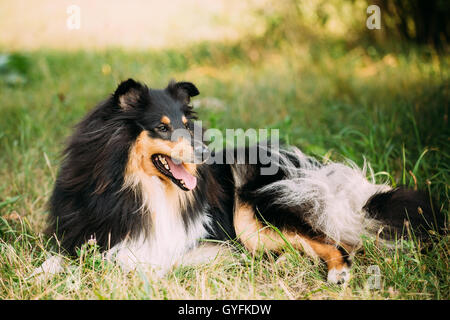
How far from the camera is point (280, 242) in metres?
3.16

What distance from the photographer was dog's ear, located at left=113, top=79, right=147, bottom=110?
2.70 metres

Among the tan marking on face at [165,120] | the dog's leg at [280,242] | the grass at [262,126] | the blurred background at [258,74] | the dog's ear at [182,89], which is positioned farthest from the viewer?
the blurred background at [258,74]

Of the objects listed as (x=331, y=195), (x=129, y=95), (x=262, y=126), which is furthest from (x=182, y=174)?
(x=262, y=126)

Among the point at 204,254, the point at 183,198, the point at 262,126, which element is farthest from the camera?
the point at 262,126

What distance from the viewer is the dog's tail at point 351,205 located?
3.03 m

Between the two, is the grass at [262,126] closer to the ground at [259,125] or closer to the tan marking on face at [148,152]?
the ground at [259,125]

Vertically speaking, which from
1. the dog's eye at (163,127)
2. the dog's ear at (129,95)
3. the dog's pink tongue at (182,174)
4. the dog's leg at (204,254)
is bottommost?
the dog's leg at (204,254)

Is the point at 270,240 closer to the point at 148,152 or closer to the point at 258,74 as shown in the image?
the point at 148,152

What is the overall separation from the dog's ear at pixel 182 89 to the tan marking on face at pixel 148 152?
0.45 m

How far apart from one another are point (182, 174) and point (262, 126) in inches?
101

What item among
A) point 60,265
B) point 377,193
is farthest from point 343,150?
point 60,265

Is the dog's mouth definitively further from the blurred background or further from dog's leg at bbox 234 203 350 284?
the blurred background

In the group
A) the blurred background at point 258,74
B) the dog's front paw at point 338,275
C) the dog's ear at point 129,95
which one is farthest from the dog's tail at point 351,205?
the dog's ear at point 129,95

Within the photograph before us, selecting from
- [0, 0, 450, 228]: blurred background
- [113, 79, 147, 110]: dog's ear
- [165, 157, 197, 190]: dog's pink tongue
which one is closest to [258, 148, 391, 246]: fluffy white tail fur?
[0, 0, 450, 228]: blurred background
